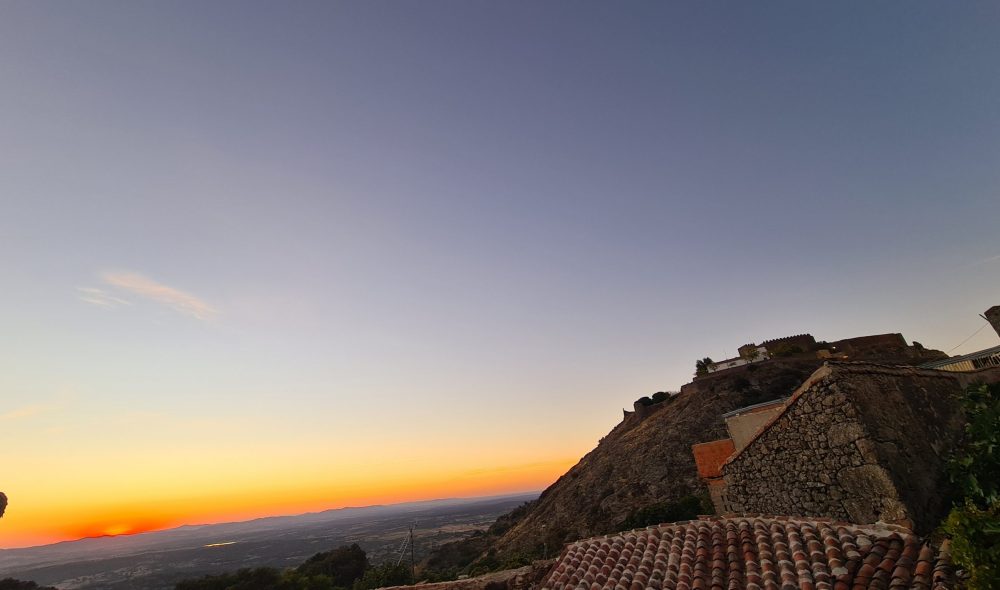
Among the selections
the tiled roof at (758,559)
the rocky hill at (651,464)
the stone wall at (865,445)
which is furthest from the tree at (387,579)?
the stone wall at (865,445)

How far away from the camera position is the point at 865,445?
8961 mm

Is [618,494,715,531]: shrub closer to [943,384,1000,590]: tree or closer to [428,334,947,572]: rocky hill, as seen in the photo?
[428,334,947,572]: rocky hill

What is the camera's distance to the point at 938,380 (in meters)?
11.3

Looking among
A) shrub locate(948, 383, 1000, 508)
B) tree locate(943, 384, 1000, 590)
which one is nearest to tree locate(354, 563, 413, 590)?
shrub locate(948, 383, 1000, 508)

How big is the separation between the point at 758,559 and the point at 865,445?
370 centimetres

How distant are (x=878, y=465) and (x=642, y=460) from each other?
38.8 metres

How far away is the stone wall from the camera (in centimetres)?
880

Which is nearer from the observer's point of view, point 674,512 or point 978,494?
point 978,494

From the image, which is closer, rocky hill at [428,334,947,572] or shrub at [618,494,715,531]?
shrub at [618,494,715,531]

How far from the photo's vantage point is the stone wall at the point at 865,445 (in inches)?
346

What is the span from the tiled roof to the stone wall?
2034 millimetres

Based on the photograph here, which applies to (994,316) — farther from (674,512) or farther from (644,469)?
(644,469)

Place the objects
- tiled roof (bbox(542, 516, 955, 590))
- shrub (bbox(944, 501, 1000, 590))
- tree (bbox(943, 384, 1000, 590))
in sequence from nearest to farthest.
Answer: shrub (bbox(944, 501, 1000, 590)), tree (bbox(943, 384, 1000, 590)), tiled roof (bbox(542, 516, 955, 590))

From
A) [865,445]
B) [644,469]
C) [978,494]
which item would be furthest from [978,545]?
[644,469]
